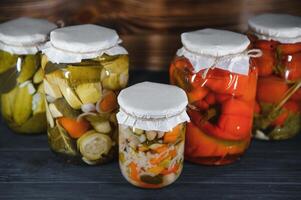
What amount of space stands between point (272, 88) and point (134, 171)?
0.27m

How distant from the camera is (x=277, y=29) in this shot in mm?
813

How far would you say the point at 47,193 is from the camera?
0.73 meters

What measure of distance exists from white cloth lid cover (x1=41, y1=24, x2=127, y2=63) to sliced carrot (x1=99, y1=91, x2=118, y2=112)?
0.06 metres

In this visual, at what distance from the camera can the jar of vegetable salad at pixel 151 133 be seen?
27.3 inches

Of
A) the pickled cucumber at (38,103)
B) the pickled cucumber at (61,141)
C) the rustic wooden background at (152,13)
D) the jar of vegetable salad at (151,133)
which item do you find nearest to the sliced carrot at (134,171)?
the jar of vegetable salad at (151,133)

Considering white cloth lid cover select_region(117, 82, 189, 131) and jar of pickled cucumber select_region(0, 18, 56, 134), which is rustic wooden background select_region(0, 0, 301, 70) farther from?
white cloth lid cover select_region(117, 82, 189, 131)

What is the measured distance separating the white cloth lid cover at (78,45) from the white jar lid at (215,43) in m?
0.10

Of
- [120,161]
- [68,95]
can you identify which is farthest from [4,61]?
[120,161]

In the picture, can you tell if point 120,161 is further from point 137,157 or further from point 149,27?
point 149,27

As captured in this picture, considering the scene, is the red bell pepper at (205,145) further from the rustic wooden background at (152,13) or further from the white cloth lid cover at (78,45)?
the rustic wooden background at (152,13)

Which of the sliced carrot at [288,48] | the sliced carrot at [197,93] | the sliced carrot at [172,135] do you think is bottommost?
the sliced carrot at [172,135]

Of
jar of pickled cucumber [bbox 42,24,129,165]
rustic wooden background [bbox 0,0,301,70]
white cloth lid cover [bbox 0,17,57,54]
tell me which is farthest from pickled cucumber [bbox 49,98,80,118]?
rustic wooden background [bbox 0,0,301,70]

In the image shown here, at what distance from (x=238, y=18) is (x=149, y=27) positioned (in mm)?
171

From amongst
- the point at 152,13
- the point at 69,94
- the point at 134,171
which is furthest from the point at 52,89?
the point at 152,13
